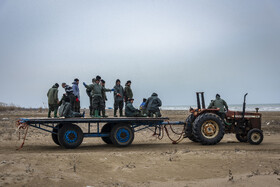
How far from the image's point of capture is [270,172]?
8.72m

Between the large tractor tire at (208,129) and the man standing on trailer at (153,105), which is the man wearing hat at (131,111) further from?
the large tractor tire at (208,129)

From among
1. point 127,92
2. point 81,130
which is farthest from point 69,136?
point 127,92

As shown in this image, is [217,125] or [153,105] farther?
[153,105]

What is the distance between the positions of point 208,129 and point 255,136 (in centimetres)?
225

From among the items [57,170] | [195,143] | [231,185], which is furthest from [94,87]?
[231,185]

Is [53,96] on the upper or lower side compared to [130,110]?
upper

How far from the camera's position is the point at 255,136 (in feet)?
45.8

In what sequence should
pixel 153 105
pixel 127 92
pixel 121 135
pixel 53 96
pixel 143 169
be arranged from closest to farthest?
pixel 143 169, pixel 121 135, pixel 153 105, pixel 53 96, pixel 127 92

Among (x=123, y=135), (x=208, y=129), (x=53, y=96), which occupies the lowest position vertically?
(x=123, y=135)

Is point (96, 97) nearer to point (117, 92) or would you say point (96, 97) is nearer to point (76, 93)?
point (76, 93)

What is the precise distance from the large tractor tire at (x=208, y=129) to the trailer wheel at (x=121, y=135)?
2.73 metres

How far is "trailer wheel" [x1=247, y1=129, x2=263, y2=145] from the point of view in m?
13.9

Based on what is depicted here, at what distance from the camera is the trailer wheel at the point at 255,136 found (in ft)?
45.4

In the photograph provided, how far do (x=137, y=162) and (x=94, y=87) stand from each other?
5143mm
